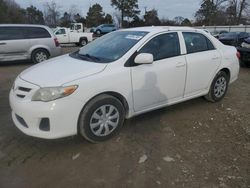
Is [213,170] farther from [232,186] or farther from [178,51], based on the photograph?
[178,51]

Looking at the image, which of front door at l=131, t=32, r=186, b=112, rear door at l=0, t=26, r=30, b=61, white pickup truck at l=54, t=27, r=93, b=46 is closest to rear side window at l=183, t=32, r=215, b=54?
front door at l=131, t=32, r=186, b=112

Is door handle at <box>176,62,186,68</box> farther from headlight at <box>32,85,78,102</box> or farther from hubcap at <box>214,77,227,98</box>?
headlight at <box>32,85,78,102</box>

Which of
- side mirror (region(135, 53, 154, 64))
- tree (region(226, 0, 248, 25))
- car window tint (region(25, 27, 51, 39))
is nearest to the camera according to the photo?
side mirror (region(135, 53, 154, 64))

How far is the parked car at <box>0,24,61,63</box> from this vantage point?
460 inches

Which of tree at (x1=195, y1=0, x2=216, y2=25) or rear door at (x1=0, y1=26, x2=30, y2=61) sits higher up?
tree at (x1=195, y1=0, x2=216, y2=25)

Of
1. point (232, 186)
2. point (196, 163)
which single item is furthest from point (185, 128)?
point (232, 186)

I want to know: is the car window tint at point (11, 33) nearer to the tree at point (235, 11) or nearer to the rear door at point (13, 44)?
the rear door at point (13, 44)

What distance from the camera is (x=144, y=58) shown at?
4461 millimetres

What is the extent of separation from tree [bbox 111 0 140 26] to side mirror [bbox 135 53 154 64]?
215ft

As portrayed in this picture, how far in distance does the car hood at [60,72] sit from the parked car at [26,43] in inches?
304

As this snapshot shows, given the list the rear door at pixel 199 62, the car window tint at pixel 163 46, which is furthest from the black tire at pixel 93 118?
the rear door at pixel 199 62

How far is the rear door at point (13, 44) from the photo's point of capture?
1160cm

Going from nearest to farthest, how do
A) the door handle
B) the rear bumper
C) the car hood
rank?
1. the car hood
2. the door handle
3. the rear bumper

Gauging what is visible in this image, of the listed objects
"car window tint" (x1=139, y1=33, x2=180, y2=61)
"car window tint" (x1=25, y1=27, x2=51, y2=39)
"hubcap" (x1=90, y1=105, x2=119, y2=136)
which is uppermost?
"car window tint" (x1=25, y1=27, x2=51, y2=39)
